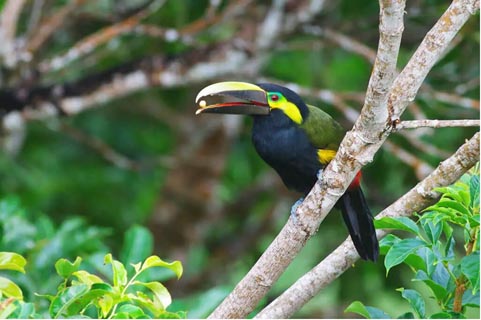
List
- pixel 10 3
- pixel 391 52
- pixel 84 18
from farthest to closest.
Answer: pixel 84 18 < pixel 10 3 < pixel 391 52

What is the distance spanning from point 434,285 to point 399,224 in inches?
9.9

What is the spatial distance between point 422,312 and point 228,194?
449 cm

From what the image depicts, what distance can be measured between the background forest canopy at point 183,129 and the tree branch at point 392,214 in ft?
2.77

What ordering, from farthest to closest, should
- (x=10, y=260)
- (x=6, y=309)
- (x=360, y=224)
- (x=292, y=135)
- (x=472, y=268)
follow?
(x=292, y=135), (x=360, y=224), (x=10, y=260), (x=472, y=268), (x=6, y=309)

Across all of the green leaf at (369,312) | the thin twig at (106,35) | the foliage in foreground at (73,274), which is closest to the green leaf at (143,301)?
the foliage in foreground at (73,274)

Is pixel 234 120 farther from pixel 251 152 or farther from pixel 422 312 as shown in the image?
pixel 422 312

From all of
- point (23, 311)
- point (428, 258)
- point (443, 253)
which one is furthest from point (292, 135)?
point (23, 311)

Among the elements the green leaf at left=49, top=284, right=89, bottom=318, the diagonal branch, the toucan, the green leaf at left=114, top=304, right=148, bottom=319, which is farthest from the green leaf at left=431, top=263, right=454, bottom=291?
the green leaf at left=49, top=284, right=89, bottom=318

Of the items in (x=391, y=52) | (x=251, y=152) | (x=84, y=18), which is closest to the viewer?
(x=391, y=52)

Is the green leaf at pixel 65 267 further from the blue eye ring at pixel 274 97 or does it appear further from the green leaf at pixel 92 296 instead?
the blue eye ring at pixel 274 97

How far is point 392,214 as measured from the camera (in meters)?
2.99

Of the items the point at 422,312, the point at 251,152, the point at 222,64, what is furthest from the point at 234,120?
the point at 422,312

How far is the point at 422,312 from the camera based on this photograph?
2.79m

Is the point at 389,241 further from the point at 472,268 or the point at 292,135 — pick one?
the point at 292,135
